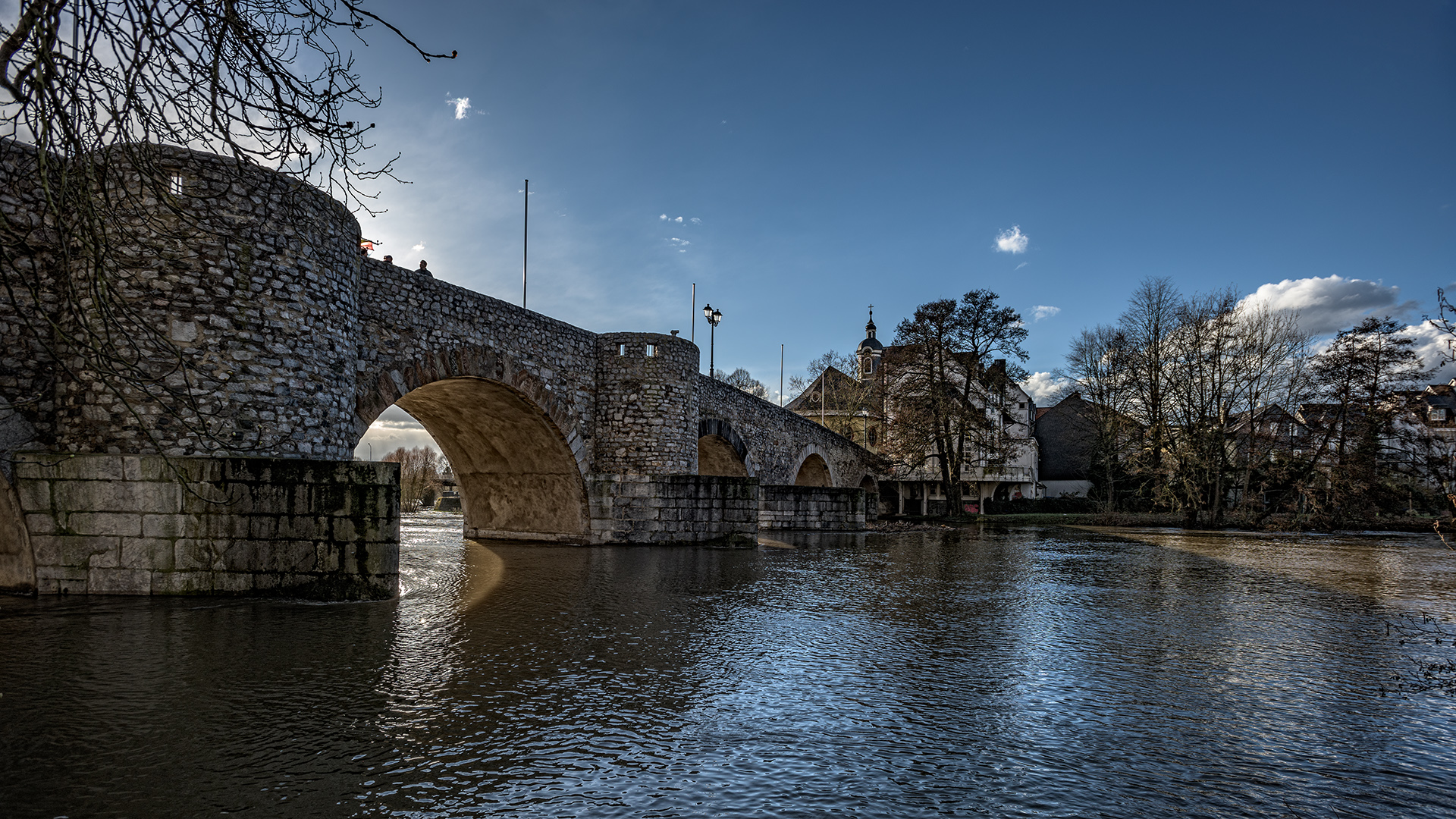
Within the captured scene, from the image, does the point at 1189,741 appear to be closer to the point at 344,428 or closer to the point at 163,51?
the point at 163,51

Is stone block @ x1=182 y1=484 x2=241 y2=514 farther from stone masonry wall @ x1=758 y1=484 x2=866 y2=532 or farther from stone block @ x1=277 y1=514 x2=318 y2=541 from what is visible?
stone masonry wall @ x1=758 y1=484 x2=866 y2=532

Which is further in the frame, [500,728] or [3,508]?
[3,508]

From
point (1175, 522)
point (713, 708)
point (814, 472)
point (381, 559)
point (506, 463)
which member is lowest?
point (1175, 522)

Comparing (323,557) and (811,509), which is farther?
(811,509)

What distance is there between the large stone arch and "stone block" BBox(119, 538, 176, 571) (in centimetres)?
548

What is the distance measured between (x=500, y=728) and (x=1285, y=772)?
11.3 feet

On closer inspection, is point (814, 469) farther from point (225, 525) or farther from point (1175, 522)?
point (225, 525)

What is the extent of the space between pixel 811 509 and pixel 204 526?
17.3 m

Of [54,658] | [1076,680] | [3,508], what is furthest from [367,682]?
[3,508]

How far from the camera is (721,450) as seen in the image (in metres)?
23.9

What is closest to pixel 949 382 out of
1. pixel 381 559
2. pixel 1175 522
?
pixel 1175 522

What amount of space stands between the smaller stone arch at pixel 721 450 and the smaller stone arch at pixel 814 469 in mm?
5567

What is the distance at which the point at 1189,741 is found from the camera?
12.3 feet

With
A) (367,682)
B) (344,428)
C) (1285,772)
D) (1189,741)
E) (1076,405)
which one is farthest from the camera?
(1076,405)
